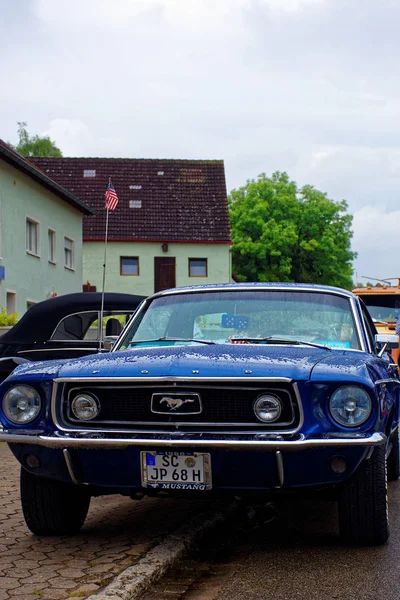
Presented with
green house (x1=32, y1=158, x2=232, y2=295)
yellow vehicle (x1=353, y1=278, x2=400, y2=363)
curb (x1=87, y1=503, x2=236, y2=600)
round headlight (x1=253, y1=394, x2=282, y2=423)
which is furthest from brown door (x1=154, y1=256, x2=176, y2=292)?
round headlight (x1=253, y1=394, x2=282, y2=423)

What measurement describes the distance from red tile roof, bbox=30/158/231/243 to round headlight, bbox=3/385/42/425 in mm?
44559

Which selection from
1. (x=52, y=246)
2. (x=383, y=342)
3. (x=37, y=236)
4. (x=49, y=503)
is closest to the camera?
(x=49, y=503)

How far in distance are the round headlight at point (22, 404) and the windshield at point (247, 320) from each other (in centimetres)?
110

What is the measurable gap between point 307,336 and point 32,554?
219 centimetres

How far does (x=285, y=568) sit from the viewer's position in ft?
16.2

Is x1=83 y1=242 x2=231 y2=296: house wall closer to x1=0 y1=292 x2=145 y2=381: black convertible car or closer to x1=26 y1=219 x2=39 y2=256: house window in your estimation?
x1=26 y1=219 x2=39 y2=256: house window

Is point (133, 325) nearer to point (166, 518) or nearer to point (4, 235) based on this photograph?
point (166, 518)

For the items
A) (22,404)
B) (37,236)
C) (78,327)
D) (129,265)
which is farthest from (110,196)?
(129,265)

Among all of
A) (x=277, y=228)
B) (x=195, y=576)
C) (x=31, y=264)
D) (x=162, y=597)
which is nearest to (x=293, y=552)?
(x=195, y=576)

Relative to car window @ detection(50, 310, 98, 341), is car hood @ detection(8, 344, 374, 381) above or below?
below

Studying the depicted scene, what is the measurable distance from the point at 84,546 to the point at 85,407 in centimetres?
89

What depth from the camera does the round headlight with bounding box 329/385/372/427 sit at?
482 cm

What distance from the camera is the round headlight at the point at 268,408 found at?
4.86 metres

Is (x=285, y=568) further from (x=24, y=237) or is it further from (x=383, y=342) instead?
(x=24, y=237)
